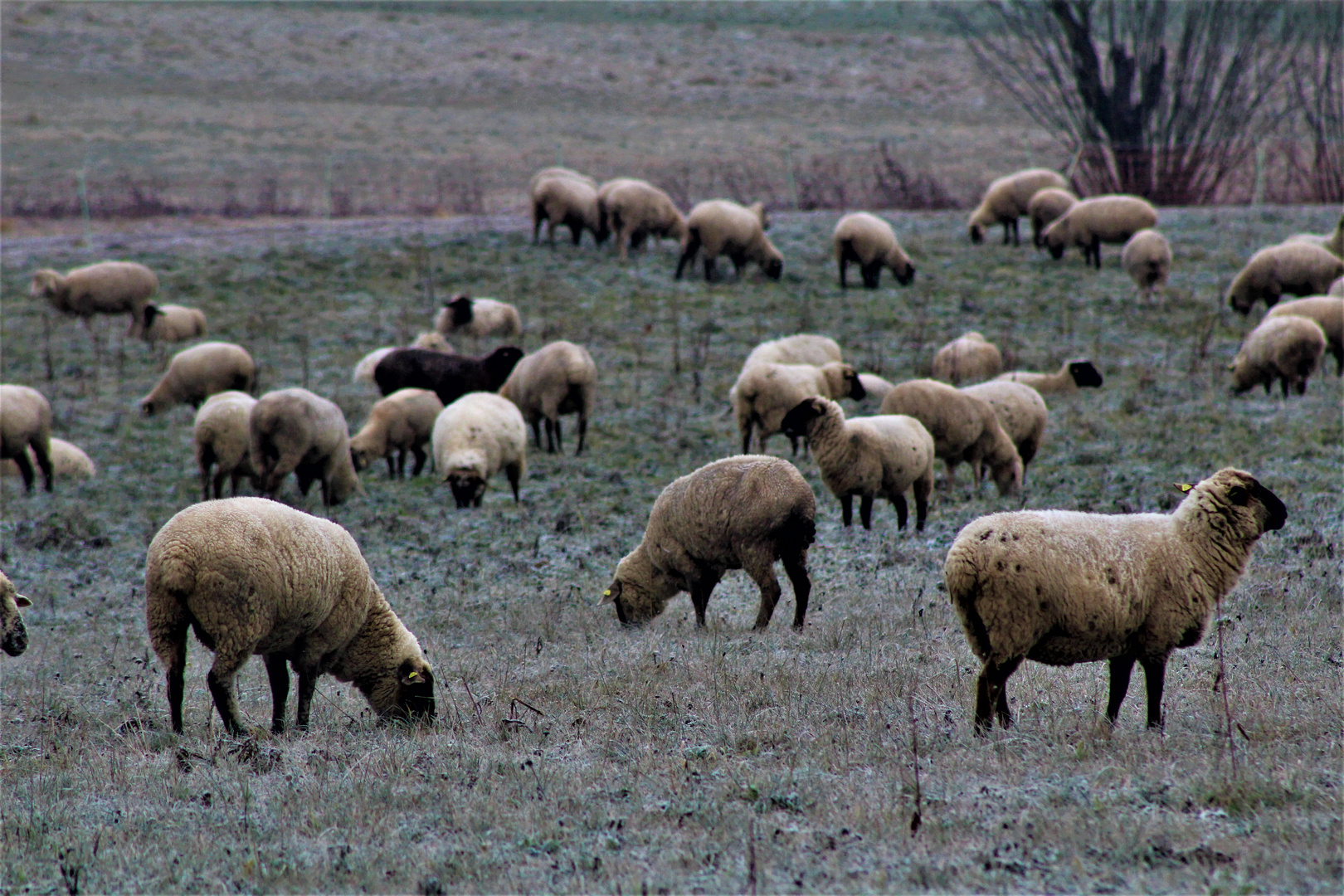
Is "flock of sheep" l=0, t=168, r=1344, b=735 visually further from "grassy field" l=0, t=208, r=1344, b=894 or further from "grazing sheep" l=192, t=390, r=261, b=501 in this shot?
"grassy field" l=0, t=208, r=1344, b=894

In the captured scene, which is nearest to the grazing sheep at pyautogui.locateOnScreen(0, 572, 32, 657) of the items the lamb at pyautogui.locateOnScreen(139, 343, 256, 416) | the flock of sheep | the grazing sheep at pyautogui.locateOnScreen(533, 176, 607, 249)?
the flock of sheep

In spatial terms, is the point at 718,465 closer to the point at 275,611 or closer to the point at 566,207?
the point at 275,611

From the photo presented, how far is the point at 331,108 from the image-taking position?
58375 mm

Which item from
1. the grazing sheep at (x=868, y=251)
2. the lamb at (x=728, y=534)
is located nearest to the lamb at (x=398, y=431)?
the lamb at (x=728, y=534)

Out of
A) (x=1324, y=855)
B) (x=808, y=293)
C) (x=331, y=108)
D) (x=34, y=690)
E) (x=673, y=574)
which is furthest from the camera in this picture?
(x=331, y=108)

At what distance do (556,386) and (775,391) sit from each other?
10.1 ft

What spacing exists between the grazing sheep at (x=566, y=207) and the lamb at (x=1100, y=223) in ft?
32.5

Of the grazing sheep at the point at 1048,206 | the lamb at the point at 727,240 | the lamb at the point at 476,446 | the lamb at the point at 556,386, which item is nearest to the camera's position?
the lamb at the point at 476,446

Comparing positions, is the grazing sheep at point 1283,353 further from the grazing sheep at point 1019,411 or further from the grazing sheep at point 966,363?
the grazing sheep at point 1019,411

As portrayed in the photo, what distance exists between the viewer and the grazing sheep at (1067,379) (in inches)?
621

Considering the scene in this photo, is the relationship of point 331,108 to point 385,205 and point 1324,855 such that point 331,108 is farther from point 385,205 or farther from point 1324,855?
point 1324,855

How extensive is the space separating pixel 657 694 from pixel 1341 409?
39.9 ft

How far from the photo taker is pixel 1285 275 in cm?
1977

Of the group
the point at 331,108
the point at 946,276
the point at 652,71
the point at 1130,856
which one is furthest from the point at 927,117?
the point at 1130,856
